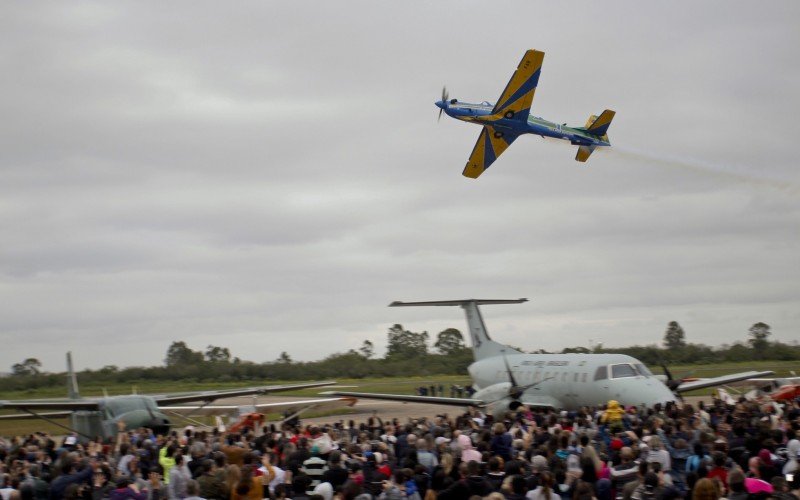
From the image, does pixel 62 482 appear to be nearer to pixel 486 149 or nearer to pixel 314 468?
pixel 314 468

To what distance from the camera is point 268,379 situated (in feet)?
199

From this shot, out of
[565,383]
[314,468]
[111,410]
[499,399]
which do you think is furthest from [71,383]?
[314,468]

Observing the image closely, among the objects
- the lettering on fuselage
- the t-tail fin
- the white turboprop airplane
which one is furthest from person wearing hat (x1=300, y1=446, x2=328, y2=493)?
the t-tail fin

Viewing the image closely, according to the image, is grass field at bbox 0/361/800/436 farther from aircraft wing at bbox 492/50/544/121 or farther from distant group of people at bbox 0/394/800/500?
distant group of people at bbox 0/394/800/500

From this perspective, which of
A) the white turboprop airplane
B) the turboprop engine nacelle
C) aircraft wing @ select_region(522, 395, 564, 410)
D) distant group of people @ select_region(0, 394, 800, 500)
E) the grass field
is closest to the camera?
distant group of people @ select_region(0, 394, 800, 500)

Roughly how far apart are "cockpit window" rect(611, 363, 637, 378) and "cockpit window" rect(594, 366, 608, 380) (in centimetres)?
21

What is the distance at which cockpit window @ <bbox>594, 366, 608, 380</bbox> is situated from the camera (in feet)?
86.3

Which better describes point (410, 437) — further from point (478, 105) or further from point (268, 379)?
point (268, 379)

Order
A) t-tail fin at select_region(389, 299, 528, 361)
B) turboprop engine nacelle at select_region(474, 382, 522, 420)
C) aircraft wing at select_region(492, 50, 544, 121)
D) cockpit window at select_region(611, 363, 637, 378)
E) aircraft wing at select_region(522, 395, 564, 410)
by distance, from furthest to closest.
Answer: t-tail fin at select_region(389, 299, 528, 361)
aircraft wing at select_region(522, 395, 564, 410)
turboprop engine nacelle at select_region(474, 382, 522, 420)
cockpit window at select_region(611, 363, 637, 378)
aircraft wing at select_region(492, 50, 544, 121)

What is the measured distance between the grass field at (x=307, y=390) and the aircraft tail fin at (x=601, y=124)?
81.1 feet

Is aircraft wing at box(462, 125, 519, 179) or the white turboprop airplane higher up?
aircraft wing at box(462, 125, 519, 179)

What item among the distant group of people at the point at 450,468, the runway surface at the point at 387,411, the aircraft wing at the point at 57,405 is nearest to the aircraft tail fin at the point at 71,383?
the aircraft wing at the point at 57,405

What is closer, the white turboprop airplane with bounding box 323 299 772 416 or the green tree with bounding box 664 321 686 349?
the white turboprop airplane with bounding box 323 299 772 416

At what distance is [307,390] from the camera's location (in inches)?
2261
